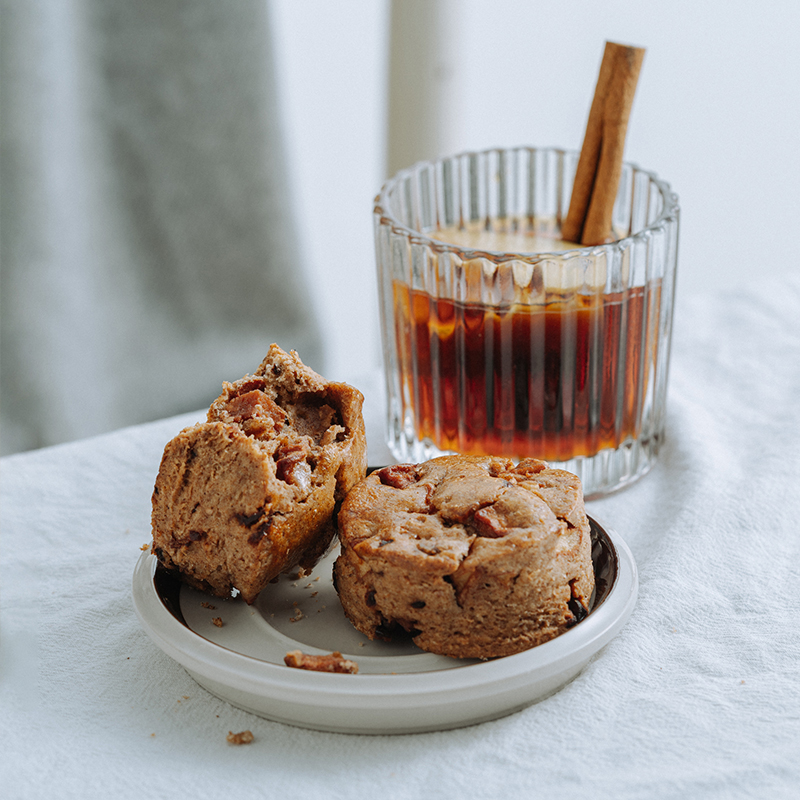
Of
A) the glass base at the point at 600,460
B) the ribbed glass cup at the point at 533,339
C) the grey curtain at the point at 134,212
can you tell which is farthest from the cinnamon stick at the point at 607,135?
the grey curtain at the point at 134,212

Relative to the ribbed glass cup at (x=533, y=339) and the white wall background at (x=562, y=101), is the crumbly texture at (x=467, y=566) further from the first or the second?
the white wall background at (x=562, y=101)

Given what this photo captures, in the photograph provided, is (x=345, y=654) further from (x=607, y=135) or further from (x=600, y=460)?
(x=607, y=135)

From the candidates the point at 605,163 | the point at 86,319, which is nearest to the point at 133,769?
the point at 605,163

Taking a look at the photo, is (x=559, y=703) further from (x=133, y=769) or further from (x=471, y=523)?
(x=133, y=769)

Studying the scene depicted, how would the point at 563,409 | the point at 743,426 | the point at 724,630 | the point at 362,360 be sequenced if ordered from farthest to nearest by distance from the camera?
the point at 362,360 → the point at 743,426 → the point at 563,409 → the point at 724,630

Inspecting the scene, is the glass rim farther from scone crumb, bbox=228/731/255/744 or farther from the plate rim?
scone crumb, bbox=228/731/255/744


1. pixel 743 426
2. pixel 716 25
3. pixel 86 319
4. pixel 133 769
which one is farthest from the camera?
pixel 716 25

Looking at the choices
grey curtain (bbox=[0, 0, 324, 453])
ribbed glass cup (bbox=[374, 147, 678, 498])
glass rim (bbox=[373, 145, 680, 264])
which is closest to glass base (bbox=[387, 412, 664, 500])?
ribbed glass cup (bbox=[374, 147, 678, 498])

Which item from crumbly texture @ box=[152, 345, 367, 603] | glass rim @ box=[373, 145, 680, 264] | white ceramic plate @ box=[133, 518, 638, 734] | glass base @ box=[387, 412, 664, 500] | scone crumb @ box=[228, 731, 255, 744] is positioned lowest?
glass base @ box=[387, 412, 664, 500]
